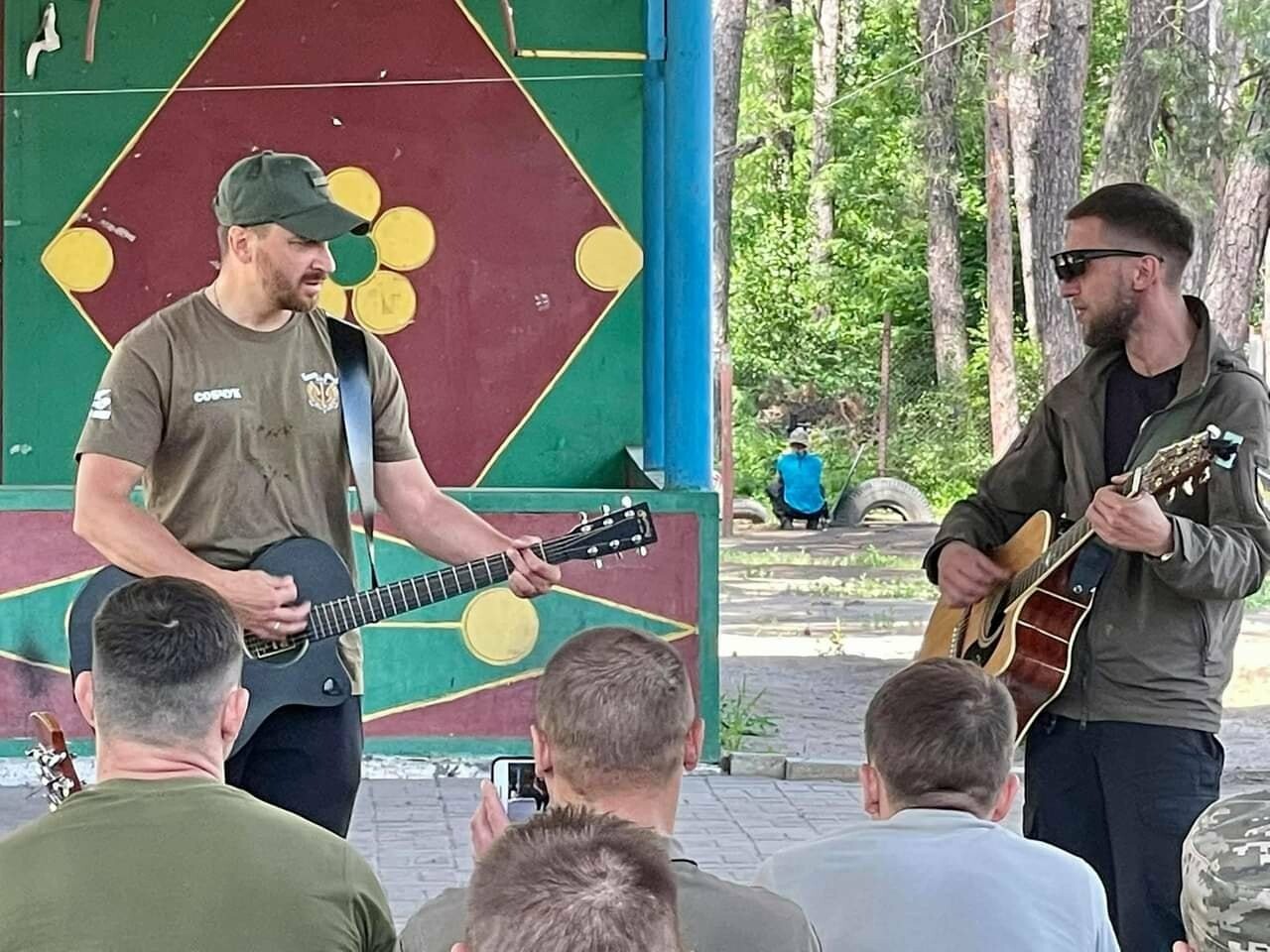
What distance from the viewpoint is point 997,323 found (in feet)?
103

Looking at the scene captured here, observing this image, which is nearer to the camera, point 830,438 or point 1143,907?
point 1143,907

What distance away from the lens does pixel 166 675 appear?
322 cm

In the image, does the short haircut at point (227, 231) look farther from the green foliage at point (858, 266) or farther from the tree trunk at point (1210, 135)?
the green foliage at point (858, 266)

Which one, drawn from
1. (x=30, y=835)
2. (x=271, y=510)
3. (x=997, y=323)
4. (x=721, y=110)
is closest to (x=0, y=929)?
(x=30, y=835)

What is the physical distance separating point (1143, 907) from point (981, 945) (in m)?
1.45

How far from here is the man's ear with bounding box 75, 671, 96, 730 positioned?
3328 mm

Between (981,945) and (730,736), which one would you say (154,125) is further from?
(981,945)

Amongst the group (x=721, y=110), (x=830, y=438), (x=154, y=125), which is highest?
(x=721, y=110)

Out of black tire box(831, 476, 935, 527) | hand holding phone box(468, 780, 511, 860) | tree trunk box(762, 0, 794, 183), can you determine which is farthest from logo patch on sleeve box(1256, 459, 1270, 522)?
tree trunk box(762, 0, 794, 183)

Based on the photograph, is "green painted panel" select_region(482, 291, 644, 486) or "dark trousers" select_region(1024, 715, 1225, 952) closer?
"dark trousers" select_region(1024, 715, 1225, 952)

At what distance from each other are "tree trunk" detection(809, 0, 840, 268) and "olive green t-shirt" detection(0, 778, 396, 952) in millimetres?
37636

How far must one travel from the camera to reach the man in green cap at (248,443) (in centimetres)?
462

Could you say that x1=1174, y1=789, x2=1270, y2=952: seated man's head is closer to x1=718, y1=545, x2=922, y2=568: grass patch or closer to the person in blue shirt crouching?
x1=718, y1=545, x2=922, y2=568: grass patch

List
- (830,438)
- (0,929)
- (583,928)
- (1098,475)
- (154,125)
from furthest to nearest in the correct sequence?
(830,438)
(154,125)
(1098,475)
(0,929)
(583,928)
